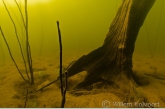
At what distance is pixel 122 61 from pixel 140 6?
128 centimetres

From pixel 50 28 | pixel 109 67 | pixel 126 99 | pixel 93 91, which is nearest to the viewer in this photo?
pixel 126 99

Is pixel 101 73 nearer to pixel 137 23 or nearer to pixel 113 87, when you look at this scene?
pixel 113 87

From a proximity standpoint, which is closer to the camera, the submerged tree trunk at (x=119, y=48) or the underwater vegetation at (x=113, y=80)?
the underwater vegetation at (x=113, y=80)

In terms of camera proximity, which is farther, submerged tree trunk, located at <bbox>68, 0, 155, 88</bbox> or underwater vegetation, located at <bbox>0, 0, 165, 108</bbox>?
submerged tree trunk, located at <bbox>68, 0, 155, 88</bbox>

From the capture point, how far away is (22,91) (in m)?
4.23

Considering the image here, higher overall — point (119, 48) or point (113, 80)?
point (119, 48)

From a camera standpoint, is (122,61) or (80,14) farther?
(80,14)

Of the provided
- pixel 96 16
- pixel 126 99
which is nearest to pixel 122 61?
pixel 126 99

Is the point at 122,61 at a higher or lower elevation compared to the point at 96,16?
higher

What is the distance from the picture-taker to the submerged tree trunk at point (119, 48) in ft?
12.6

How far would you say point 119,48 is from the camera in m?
3.87

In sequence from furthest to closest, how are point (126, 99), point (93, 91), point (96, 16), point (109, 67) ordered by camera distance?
1. point (96, 16)
2. point (109, 67)
3. point (93, 91)
4. point (126, 99)

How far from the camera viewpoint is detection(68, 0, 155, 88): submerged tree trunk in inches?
151

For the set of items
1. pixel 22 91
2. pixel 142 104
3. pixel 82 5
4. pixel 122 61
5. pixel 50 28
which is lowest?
pixel 50 28
